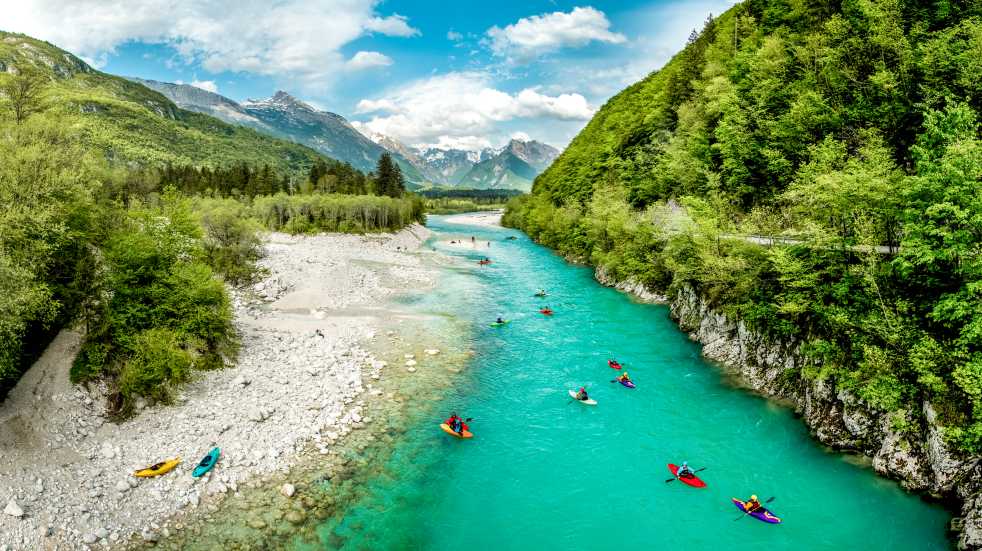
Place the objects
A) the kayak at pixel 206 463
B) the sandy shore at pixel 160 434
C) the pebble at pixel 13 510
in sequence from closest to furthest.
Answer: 1. the pebble at pixel 13 510
2. the sandy shore at pixel 160 434
3. the kayak at pixel 206 463

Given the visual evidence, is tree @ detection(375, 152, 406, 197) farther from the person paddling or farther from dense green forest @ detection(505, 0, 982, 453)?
the person paddling

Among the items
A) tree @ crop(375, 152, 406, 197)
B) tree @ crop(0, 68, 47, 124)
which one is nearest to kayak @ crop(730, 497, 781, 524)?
tree @ crop(0, 68, 47, 124)

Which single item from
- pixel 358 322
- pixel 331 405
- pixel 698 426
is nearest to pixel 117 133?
pixel 358 322

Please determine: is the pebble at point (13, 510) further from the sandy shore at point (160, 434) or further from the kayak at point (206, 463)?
the kayak at point (206, 463)

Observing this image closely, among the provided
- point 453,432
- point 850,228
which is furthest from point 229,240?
point 850,228

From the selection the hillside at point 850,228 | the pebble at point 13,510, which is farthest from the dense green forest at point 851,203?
the pebble at point 13,510

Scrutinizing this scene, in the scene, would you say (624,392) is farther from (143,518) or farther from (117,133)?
(117,133)
